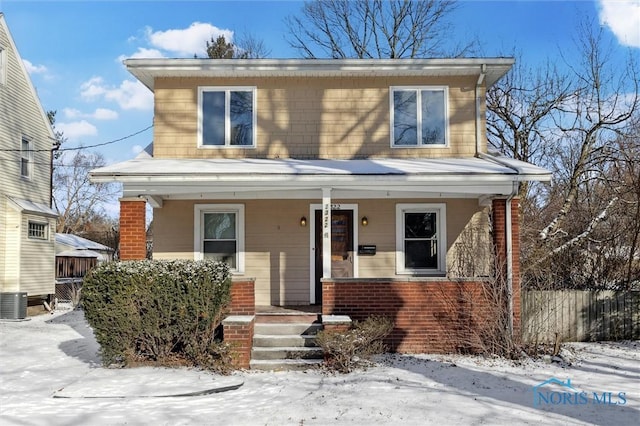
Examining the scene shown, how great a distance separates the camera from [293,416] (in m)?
5.39

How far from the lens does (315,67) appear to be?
10.6 metres

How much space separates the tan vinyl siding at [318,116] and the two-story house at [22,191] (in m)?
7.53

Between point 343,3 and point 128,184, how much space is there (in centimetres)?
2015

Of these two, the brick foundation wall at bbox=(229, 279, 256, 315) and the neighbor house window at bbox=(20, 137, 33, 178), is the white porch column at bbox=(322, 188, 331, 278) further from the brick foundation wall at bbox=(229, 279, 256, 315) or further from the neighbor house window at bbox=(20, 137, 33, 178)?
the neighbor house window at bbox=(20, 137, 33, 178)

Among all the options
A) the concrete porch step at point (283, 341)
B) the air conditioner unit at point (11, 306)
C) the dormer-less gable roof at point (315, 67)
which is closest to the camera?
the concrete porch step at point (283, 341)

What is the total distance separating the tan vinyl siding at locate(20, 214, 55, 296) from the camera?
15516 mm

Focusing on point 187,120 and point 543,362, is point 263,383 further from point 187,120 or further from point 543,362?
point 187,120

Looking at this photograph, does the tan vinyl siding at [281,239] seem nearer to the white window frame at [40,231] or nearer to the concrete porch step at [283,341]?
the concrete porch step at [283,341]

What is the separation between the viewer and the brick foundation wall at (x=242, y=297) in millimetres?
8281

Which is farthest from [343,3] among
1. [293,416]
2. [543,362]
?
[293,416]

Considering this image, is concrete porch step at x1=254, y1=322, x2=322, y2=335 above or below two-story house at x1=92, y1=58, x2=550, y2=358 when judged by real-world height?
below

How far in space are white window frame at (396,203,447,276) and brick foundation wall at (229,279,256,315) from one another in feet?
11.6

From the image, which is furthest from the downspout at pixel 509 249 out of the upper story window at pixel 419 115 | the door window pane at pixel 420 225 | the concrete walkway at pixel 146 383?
the concrete walkway at pixel 146 383

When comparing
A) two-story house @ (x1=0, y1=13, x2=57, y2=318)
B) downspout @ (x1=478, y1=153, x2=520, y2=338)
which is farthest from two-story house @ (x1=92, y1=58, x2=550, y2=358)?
two-story house @ (x1=0, y1=13, x2=57, y2=318)
